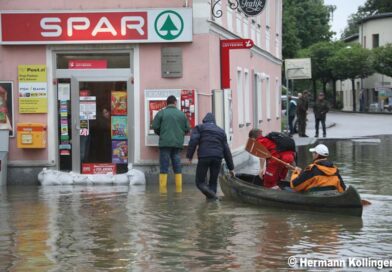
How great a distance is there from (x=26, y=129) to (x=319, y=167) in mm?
7400

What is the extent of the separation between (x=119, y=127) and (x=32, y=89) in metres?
1.95

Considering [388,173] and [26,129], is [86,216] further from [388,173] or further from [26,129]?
→ [388,173]

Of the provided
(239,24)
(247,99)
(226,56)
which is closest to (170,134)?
(226,56)

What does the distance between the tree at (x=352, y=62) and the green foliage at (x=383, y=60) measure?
0.60 metres

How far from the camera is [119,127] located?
Answer: 17719 mm

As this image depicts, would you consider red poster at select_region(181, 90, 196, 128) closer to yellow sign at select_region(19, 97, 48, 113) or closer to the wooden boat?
yellow sign at select_region(19, 97, 48, 113)

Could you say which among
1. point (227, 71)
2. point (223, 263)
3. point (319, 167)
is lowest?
point (223, 263)

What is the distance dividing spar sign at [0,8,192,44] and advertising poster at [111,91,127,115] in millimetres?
1147

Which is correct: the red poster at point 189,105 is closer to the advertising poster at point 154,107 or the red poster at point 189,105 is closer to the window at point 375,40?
the advertising poster at point 154,107

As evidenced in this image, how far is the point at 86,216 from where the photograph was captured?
12.6 metres

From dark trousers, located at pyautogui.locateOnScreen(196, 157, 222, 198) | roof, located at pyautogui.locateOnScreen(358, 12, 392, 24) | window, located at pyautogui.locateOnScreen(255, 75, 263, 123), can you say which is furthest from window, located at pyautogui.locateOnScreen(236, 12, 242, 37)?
roof, located at pyautogui.locateOnScreen(358, 12, 392, 24)

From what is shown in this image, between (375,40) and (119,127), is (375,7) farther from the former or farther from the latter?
(119,127)

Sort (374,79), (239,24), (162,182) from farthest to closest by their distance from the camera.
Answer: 1. (374,79)
2. (239,24)
3. (162,182)

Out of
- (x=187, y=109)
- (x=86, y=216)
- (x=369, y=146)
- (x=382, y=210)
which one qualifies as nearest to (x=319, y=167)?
(x=382, y=210)
